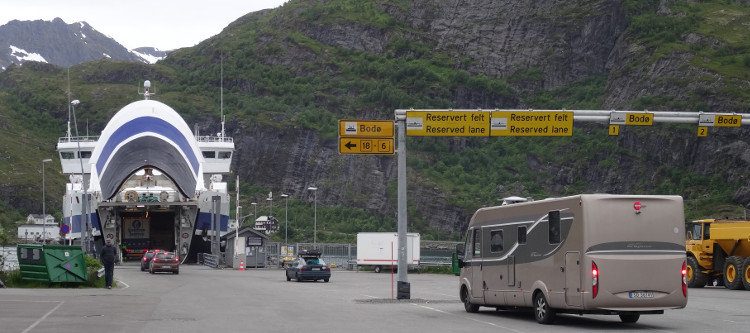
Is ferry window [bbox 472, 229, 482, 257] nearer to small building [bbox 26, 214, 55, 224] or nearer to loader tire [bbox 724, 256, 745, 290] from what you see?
loader tire [bbox 724, 256, 745, 290]

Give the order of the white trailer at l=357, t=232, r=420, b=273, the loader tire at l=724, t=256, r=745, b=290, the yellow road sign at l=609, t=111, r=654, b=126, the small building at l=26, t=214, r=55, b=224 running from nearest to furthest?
the yellow road sign at l=609, t=111, r=654, b=126
the loader tire at l=724, t=256, r=745, b=290
the white trailer at l=357, t=232, r=420, b=273
the small building at l=26, t=214, r=55, b=224

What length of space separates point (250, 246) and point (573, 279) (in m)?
47.6

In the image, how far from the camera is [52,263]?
3000cm

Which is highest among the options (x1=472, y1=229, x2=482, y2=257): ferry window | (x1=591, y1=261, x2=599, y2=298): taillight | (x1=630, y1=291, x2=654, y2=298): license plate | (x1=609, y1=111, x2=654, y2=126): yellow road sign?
(x1=609, y1=111, x2=654, y2=126): yellow road sign

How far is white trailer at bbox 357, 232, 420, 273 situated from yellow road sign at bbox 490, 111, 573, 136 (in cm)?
2794

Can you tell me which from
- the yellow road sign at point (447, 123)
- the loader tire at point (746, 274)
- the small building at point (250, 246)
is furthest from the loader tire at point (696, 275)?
the small building at point (250, 246)

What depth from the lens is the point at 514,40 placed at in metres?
182

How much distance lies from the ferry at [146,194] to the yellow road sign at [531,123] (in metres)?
30.7

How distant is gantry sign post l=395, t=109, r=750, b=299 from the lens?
29.4 meters

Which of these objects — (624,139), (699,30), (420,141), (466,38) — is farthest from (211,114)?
(699,30)

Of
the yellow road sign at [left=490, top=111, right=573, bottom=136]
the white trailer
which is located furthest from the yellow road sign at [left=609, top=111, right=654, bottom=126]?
the white trailer

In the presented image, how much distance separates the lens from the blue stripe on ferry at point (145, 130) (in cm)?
6488

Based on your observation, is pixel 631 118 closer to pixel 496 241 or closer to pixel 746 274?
pixel 746 274

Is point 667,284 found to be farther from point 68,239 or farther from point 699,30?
point 699,30
